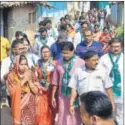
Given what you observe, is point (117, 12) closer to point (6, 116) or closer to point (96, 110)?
point (6, 116)

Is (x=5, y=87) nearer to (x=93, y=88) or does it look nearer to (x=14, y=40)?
(x=14, y=40)

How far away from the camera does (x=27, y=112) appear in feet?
18.9

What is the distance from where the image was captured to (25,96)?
566 centimetres

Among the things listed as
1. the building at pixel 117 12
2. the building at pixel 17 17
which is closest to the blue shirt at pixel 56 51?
the building at pixel 17 17

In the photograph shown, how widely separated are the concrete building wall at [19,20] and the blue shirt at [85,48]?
0.56 meters

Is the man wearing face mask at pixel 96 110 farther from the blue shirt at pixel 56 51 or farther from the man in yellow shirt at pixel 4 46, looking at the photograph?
the man in yellow shirt at pixel 4 46

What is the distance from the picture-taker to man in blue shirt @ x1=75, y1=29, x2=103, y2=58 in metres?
5.56

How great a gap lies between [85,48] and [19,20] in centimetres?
83

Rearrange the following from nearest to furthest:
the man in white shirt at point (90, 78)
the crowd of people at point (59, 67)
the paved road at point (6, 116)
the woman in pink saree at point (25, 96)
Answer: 1. the man in white shirt at point (90, 78)
2. the crowd of people at point (59, 67)
3. the woman in pink saree at point (25, 96)
4. the paved road at point (6, 116)

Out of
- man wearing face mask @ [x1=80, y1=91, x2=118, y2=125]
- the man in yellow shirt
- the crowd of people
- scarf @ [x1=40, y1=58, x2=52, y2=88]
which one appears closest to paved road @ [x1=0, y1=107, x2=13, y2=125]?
the crowd of people

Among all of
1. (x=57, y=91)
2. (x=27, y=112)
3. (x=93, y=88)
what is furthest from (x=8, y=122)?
(x=93, y=88)

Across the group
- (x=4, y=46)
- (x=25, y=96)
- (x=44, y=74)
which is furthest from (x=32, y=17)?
(x=25, y=96)

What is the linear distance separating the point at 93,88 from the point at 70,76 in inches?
13.7

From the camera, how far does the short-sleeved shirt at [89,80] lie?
5.21 m
